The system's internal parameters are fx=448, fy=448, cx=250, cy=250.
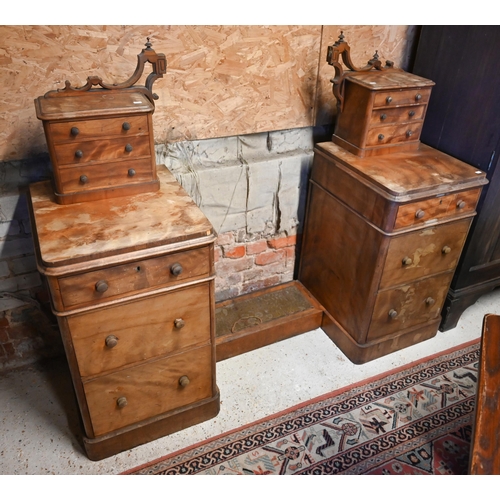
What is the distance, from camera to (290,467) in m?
1.80

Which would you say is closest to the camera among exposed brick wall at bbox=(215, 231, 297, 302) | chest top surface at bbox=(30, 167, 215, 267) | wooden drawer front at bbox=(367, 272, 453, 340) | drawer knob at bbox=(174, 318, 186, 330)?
chest top surface at bbox=(30, 167, 215, 267)

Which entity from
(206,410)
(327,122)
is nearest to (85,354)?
(206,410)

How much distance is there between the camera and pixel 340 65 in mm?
2035

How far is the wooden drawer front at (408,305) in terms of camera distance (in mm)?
2158

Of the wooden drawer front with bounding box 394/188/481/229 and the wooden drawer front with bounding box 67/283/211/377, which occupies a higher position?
the wooden drawer front with bounding box 394/188/481/229

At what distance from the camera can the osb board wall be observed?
1.71 metres

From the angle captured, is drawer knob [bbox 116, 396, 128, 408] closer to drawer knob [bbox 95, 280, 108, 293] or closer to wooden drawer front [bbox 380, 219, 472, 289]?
drawer knob [bbox 95, 280, 108, 293]

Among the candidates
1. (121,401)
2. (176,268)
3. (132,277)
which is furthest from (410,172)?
(121,401)

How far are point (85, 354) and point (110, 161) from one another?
0.70 m

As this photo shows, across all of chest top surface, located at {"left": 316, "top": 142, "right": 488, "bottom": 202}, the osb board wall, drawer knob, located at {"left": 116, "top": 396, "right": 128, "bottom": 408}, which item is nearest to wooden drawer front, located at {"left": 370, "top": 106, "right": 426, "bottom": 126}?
chest top surface, located at {"left": 316, "top": 142, "right": 488, "bottom": 202}

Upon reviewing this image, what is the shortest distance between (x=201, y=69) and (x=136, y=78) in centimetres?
35

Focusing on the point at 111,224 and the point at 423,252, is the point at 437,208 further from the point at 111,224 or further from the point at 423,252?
the point at 111,224

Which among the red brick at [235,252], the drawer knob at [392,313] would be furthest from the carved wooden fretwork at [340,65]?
the drawer knob at [392,313]

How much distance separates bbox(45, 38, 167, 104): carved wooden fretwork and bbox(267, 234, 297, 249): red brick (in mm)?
1083
